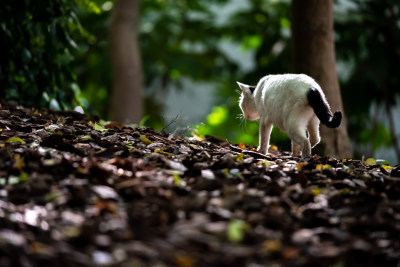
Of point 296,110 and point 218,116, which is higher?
point 296,110

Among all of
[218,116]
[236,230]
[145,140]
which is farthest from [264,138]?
[218,116]

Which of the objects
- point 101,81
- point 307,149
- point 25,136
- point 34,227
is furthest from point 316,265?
point 101,81

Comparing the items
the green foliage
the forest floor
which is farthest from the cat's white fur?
the green foliage

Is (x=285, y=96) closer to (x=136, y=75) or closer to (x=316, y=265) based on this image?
(x=316, y=265)

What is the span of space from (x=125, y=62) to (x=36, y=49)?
13.2 feet

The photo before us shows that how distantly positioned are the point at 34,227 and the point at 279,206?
1292 millimetres

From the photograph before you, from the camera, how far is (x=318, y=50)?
5.98 m

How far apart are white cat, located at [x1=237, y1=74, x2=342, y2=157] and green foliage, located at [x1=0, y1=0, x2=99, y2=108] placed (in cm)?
295

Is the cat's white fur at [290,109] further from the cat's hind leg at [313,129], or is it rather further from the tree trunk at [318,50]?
the tree trunk at [318,50]

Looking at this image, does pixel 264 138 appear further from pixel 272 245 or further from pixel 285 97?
pixel 272 245

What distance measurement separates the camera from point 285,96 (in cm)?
449

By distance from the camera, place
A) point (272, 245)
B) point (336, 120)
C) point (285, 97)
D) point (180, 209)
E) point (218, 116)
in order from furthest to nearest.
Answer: point (218, 116) < point (285, 97) < point (336, 120) < point (180, 209) < point (272, 245)

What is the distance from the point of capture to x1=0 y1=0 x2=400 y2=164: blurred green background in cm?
659

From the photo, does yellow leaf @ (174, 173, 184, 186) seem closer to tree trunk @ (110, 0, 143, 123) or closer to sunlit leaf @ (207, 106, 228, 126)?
tree trunk @ (110, 0, 143, 123)
